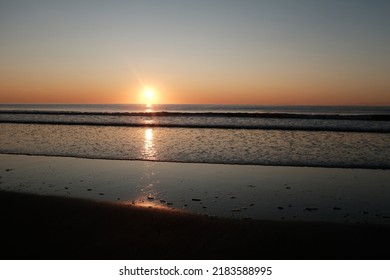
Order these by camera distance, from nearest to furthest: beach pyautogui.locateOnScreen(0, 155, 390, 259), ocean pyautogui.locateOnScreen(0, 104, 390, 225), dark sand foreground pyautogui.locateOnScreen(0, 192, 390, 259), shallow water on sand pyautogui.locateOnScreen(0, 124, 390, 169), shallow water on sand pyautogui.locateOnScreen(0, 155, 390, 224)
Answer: dark sand foreground pyautogui.locateOnScreen(0, 192, 390, 259) → beach pyautogui.locateOnScreen(0, 155, 390, 259) → shallow water on sand pyautogui.locateOnScreen(0, 155, 390, 224) → ocean pyautogui.locateOnScreen(0, 104, 390, 225) → shallow water on sand pyautogui.locateOnScreen(0, 124, 390, 169)

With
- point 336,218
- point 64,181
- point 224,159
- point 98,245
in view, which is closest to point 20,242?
point 98,245

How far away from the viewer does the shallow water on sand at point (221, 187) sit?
7.96m

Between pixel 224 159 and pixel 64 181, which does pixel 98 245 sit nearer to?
pixel 64 181

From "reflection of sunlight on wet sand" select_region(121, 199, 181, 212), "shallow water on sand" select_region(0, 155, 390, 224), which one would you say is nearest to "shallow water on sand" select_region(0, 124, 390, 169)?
"shallow water on sand" select_region(0, 155, 390, 224)

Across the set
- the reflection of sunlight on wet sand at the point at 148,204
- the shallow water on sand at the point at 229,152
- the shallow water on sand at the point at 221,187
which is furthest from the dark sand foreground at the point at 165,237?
the shallow water on sand at the point at 229,152

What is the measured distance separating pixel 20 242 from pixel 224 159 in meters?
10.6

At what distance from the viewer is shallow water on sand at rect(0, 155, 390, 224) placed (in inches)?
314

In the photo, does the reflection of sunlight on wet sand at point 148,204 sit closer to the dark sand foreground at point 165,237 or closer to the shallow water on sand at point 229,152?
the dark sand foreground at point 165,237

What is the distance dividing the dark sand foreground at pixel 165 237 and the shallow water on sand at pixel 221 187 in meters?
0.82

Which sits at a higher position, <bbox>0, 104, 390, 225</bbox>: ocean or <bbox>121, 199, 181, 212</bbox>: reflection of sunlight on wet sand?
<bbox>0, 104, 390, 225</bbox>: ocean

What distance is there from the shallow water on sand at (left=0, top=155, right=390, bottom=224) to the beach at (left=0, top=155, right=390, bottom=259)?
0.11 ft

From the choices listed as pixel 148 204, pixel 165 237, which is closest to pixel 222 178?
pixel 148 204

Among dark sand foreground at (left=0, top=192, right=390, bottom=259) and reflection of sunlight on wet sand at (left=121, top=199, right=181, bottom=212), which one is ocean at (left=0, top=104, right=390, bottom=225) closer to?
reflection of sunlight on wet sand at (left=121, top=199, right=181, bottom=212)

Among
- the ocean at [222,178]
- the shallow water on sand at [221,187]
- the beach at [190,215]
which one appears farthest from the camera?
the ocean at [222,178]
